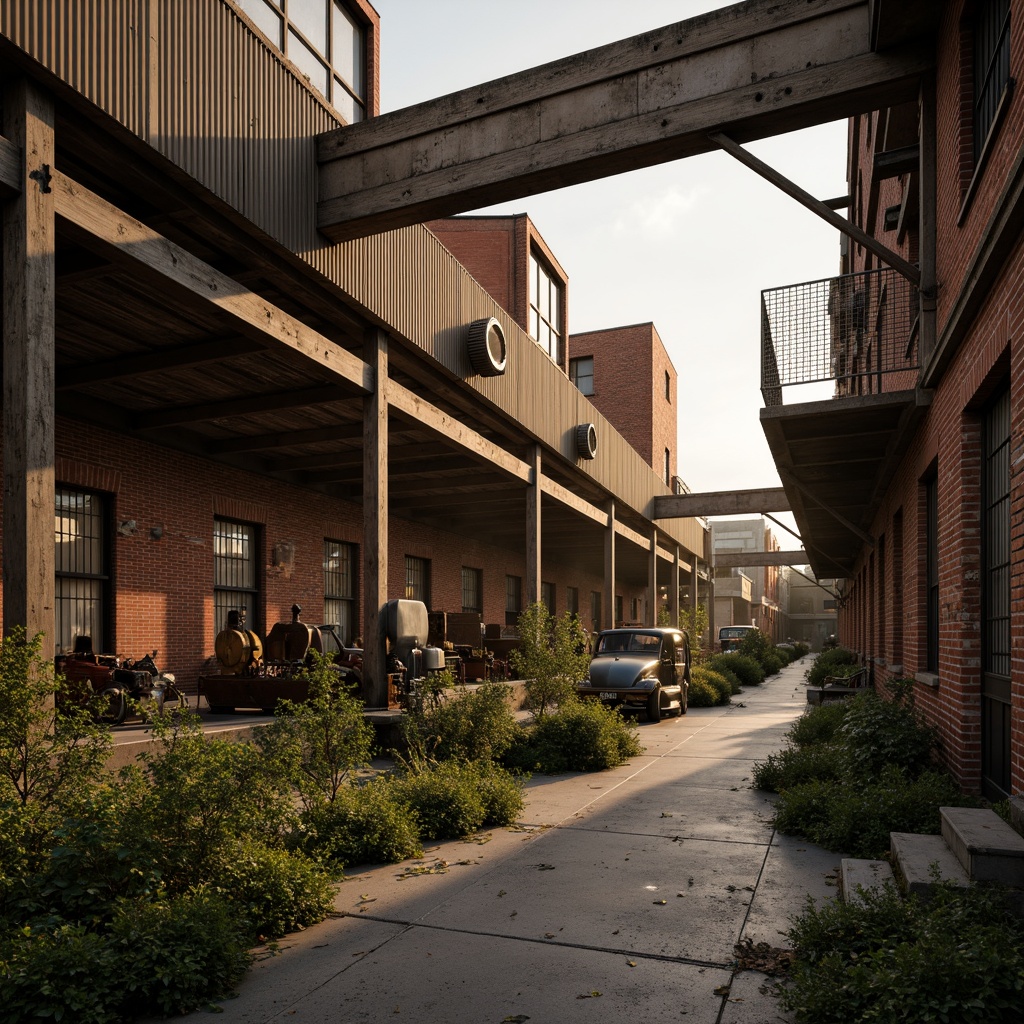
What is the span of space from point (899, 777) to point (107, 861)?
18.7ft

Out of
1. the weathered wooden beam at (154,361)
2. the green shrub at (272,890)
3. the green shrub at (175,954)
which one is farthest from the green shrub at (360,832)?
the weathered wooden beam at (154,361)

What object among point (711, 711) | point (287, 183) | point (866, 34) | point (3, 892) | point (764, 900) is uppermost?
point (866, 34)

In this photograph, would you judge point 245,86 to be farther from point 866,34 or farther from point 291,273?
point 866,34

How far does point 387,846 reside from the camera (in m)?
6.35

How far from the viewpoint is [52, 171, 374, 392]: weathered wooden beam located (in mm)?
6625

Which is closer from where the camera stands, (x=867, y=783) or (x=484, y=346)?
(x=867, y=783)

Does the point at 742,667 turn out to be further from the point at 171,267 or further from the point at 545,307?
the point at 171,267

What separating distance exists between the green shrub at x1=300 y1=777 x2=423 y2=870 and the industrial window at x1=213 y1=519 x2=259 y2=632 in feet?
28.7

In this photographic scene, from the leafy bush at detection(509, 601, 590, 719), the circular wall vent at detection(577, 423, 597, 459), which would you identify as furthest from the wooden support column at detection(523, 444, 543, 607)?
the circular wall vent at detection(577, 423, 597, 459)

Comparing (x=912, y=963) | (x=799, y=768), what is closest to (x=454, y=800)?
(x=799, y=768)

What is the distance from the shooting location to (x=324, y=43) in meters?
11.7

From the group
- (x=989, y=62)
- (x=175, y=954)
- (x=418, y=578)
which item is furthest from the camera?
(x=418, y=578)

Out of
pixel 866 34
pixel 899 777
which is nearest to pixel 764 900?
pixel 899 777

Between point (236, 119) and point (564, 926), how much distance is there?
25.3ft
